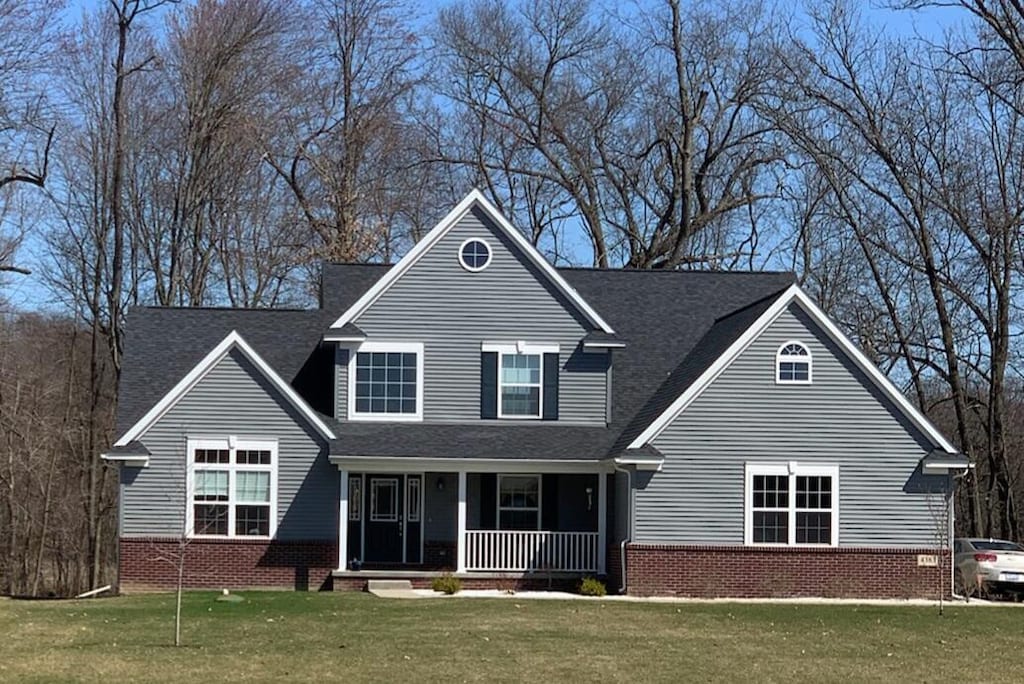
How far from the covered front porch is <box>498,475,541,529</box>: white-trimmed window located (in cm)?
2

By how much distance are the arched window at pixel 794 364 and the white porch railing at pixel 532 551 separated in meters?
4.94

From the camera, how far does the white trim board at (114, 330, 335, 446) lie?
99.5 feet

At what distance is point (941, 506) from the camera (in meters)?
30.5

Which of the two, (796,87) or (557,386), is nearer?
(557,386)

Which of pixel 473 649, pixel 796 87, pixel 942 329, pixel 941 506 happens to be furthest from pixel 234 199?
pixel 473 649

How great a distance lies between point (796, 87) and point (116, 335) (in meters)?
21.0

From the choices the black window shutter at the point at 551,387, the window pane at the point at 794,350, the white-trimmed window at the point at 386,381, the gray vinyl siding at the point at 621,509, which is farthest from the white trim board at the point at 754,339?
the white-trimmed window at the point at 386,381

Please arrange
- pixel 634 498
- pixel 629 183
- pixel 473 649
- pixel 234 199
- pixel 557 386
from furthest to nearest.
→ pixel 629 183
pixel 234 199
pixel 557 386
pixel 634 498
pixel 473 649

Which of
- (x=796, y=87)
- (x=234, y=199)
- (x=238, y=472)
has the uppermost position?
(x=796, y=87)

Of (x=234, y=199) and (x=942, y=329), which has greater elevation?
(x=234, y=199)

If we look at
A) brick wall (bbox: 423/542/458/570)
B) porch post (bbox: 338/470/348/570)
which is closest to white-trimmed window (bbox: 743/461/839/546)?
brick wall (bbox: 423/542/458/570)

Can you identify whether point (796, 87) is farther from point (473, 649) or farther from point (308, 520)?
point (473, 649)

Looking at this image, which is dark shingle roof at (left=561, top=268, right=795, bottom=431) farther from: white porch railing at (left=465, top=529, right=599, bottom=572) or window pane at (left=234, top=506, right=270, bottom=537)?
window pane at (left=234, top=506, right=270, bottom=537)

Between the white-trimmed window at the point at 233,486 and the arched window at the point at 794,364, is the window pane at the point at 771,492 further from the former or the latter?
the white-trimmed window at the point at 233,486
